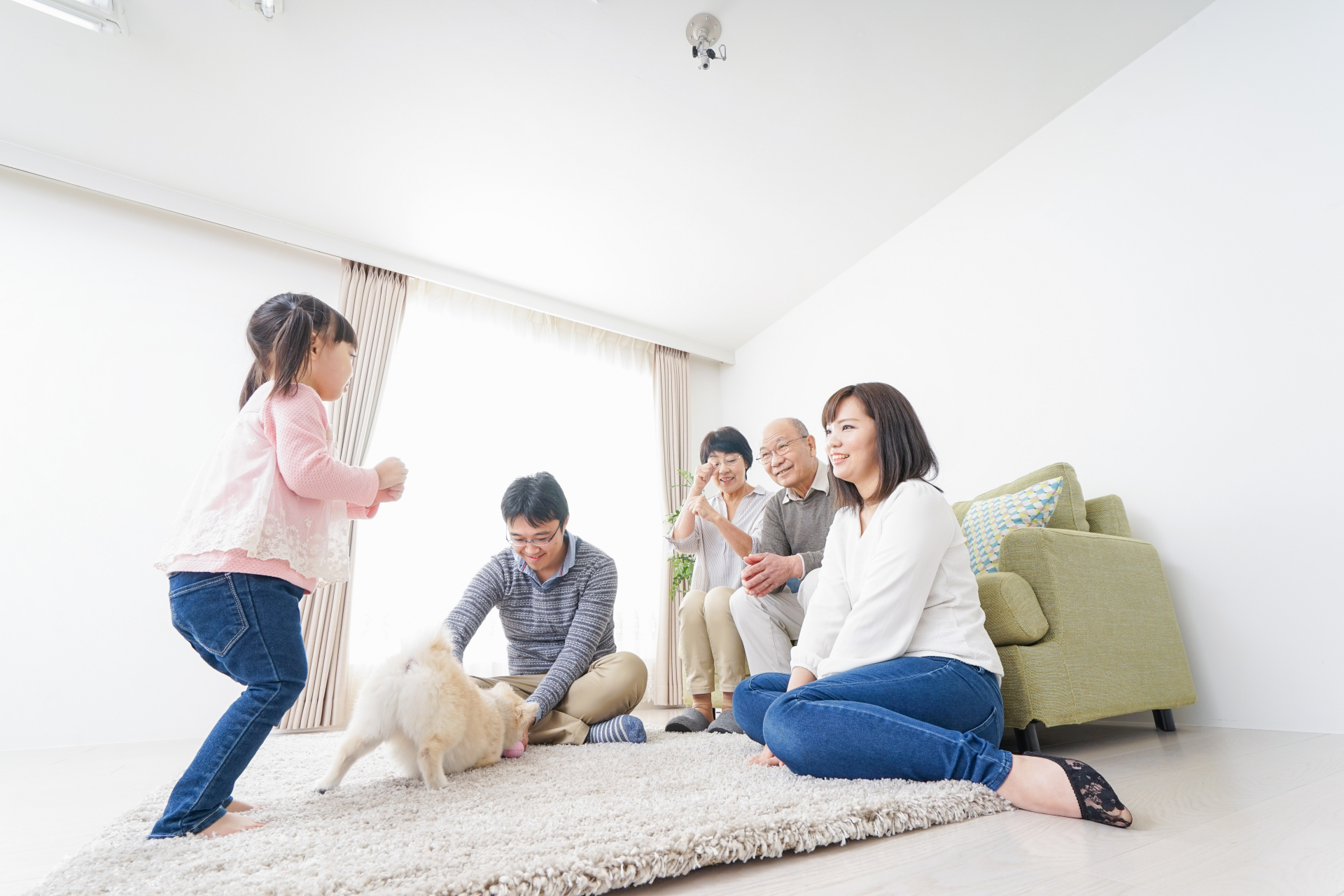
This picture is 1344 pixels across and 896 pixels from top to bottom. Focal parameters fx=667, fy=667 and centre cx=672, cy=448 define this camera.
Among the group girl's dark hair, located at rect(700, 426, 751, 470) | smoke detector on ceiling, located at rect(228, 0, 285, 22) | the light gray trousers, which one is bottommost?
the light gray trousers

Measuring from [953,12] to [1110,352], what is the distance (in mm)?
1376

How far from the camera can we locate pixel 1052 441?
2.75 meters

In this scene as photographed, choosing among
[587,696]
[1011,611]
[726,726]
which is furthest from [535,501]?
[1011,611]

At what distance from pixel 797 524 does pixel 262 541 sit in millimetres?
1728

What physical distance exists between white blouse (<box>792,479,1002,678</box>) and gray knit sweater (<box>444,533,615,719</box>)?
94cm

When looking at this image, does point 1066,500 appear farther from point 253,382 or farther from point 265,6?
point 265,6

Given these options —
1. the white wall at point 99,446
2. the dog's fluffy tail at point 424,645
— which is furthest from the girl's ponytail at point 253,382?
the white wall at point 99,446

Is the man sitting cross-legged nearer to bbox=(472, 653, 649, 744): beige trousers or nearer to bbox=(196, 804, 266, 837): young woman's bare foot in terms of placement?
bbox=(472, 653, 649, 744): beige trousers

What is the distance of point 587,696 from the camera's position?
212 centimetres

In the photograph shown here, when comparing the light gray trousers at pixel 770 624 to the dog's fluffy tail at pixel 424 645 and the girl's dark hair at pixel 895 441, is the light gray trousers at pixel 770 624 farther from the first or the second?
the dog's fluffy tail at pixel 424 645

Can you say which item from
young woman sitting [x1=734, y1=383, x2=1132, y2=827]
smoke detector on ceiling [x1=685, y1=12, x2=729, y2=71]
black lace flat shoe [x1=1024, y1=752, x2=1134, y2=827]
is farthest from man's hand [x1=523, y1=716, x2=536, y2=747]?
smoke detector on ceiling [x1=685, y1=12, x2=729, y2=71]

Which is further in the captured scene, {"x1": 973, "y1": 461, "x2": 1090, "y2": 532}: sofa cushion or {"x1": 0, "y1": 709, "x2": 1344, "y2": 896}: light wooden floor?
{"x1": 973, "y1": 461, "x2": 1090, "y2": 532}: sofa cushion

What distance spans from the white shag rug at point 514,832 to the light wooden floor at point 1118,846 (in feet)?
0.12

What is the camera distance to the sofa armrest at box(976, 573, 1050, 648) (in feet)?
5.65
